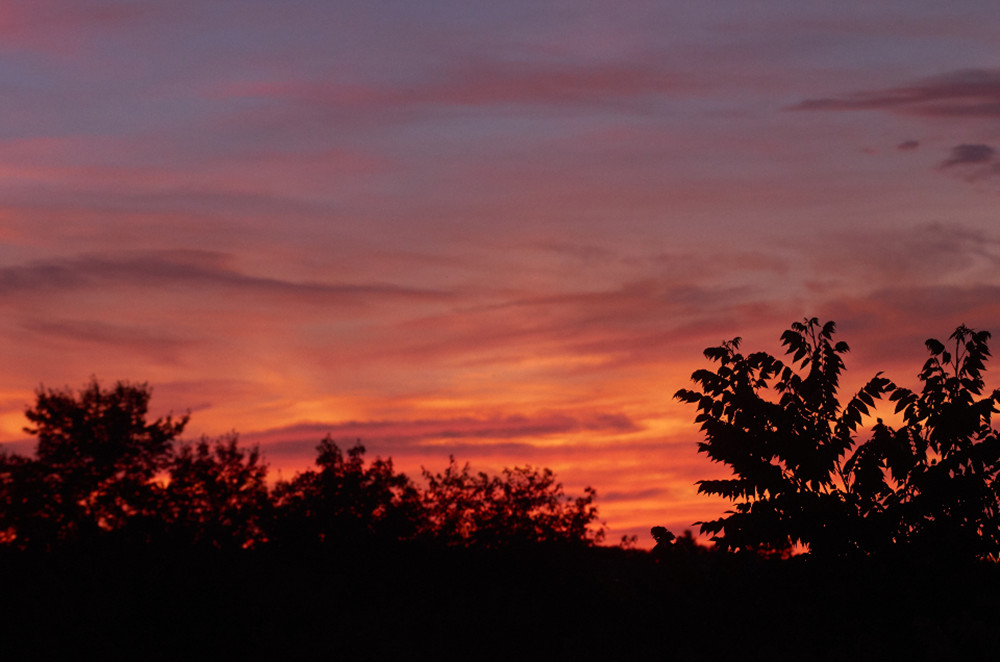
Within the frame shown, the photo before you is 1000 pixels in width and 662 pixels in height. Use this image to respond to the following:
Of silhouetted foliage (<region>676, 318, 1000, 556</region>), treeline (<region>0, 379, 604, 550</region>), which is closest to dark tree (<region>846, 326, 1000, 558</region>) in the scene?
silhouetted foliage (<region>676, 318, 1000, 556</region>)

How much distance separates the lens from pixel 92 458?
78.3m

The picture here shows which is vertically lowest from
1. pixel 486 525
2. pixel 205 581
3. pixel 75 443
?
pixel 205 581

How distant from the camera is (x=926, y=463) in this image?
17375 millimetres

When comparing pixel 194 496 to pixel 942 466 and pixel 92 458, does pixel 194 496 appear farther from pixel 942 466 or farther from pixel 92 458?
pixel 942 466

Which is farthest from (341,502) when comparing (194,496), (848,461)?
(848,461)

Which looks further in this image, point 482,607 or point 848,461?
point 482,607

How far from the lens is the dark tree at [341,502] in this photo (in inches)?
2739

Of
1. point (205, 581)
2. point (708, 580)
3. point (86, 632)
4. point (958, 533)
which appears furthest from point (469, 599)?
point (958, 533)

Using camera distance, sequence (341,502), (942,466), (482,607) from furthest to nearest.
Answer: (341,502)
(482,607)
(942,466)

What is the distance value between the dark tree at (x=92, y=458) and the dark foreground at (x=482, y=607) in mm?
29685

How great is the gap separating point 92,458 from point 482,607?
47.8 meters

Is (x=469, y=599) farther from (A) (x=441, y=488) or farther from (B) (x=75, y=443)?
(B) (x=75, y=443)

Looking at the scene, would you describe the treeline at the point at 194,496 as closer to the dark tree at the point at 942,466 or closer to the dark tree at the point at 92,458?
the dark tree at the point at 92,458

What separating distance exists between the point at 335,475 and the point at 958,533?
6426 cm
